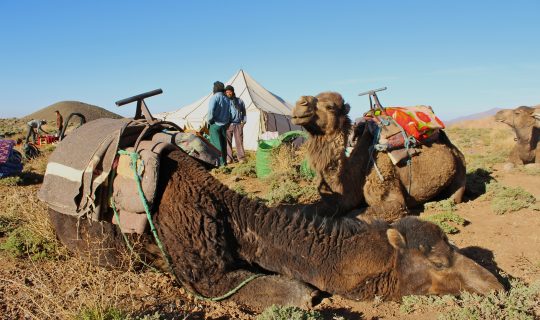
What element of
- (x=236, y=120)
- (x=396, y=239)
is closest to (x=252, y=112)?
(x=236, y=120)

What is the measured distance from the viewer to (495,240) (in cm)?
545

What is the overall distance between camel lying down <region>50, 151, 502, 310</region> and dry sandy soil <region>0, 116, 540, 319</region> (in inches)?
5.9

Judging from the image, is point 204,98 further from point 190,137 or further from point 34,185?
point 190,137

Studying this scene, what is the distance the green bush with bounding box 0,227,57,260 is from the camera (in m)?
4.79

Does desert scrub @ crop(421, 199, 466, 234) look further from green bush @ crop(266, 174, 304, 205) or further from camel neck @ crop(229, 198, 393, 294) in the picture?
green bush @ crop(266, 174, 304, 205)

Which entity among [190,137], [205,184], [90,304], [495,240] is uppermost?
[190,137]

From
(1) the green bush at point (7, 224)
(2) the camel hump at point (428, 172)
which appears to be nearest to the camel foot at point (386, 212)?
(2) the camel hump at point (428, 172)

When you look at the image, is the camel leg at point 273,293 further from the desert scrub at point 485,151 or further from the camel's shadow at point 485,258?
the desert scrub at point 485,151

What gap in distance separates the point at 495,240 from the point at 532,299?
202cm

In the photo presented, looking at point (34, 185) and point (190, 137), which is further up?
point (190, 137)

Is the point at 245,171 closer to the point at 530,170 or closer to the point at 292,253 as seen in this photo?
the point at 530,170

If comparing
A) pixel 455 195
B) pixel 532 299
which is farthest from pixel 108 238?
pixel 455 195

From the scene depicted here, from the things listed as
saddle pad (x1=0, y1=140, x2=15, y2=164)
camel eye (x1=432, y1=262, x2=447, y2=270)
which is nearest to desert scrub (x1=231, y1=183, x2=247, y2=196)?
camel eye (x1=432, y1=262, x2=447, y2=270)

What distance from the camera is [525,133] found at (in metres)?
11.7
